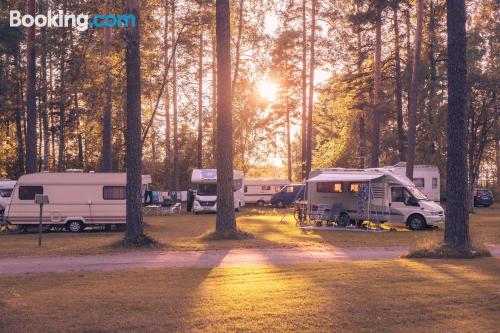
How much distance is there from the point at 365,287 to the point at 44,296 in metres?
5.02

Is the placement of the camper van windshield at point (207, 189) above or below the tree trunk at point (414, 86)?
below

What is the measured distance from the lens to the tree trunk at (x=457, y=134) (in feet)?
47.2

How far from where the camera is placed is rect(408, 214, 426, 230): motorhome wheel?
981 inches

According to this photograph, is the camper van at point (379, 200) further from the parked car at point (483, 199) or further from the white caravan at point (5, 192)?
the parked car at point (483, 199)

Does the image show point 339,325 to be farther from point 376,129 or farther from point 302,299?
point 376,129

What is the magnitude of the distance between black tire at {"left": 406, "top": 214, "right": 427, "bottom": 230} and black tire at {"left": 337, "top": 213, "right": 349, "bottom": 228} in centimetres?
265

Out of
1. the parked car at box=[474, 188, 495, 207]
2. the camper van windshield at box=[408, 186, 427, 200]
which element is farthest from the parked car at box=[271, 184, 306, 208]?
Answer: the camper van windshield at box=[408, 186, 427, 200]

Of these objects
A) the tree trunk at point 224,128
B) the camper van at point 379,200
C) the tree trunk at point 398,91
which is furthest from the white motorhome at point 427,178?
the tree trunk at point 224,128

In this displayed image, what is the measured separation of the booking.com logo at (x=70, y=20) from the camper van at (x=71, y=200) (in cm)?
667

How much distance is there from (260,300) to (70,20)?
101 feet

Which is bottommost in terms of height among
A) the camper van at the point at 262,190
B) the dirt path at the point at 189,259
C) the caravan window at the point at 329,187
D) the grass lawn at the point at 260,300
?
the dirt path at the point at 189,259

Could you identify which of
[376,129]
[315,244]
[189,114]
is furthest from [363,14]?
[189,114]

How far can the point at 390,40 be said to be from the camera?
37.8 m

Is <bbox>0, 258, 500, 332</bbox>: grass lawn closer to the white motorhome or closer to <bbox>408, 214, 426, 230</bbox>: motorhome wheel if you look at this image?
<bbox>408, 214, 426, 230</bbox>: motorhome wheel
